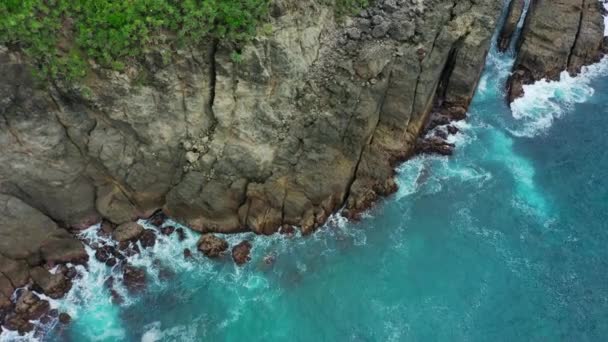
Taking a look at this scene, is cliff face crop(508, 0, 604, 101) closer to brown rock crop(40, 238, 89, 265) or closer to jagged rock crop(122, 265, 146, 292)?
jagged rock crop(122, 265, 146, 292)

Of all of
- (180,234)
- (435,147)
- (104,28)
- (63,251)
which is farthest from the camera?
(435,147)

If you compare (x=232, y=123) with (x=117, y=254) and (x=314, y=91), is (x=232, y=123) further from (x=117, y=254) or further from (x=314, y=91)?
(x=117, y=254)

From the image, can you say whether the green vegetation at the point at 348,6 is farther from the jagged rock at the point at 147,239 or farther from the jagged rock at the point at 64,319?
the jagged rock at the point at 64,319

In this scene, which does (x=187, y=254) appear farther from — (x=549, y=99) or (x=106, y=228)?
(x=549, y=99)

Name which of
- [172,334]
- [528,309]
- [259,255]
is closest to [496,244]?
[528,309]

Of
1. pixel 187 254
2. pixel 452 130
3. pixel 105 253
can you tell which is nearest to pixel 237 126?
pixel 187 254

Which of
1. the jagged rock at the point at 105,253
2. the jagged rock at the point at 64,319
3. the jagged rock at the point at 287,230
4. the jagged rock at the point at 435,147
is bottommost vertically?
the jagged rock at the point at 64,319

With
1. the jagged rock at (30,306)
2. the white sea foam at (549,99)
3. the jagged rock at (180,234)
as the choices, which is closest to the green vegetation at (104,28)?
the jagged rock at (180,234)
